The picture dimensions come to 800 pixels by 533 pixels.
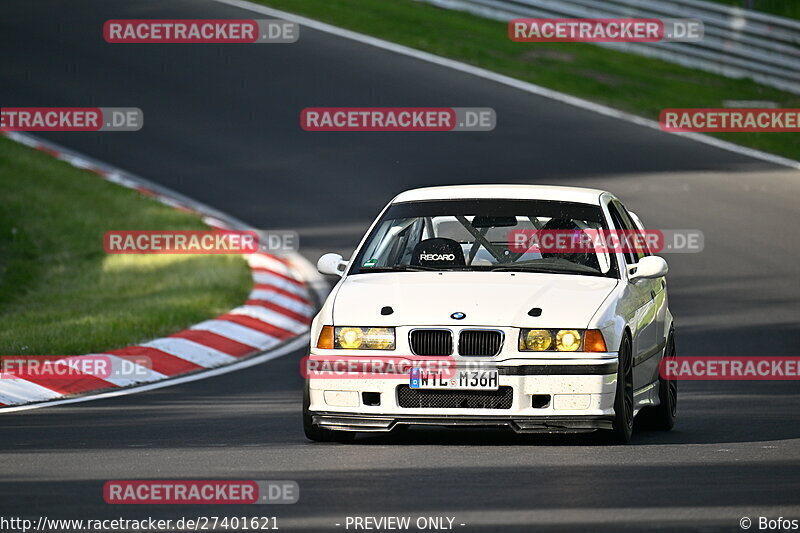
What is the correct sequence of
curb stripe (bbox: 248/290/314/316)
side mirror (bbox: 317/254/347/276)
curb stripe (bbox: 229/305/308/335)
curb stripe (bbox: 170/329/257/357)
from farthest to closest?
curb stripe (bbox: 248/290/314/316) < curb stripe (bbox: 229/305/308/335) < curb stripe (bbox: 170/329/257/357) < side mirror (bbox: 317/254/347/276)

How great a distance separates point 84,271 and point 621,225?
9.02 meters

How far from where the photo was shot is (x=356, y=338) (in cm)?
965

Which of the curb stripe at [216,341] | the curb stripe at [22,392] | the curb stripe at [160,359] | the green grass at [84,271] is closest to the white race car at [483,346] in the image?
the curb stripe at [22,392]

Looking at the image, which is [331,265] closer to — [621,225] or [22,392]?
[621,225]

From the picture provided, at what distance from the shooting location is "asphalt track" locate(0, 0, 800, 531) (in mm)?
8039

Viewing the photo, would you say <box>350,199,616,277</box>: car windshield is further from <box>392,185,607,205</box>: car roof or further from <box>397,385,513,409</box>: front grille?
<box>397,385,513,409</box>: front grille

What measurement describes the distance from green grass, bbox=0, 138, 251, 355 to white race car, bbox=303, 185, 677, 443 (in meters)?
4.52

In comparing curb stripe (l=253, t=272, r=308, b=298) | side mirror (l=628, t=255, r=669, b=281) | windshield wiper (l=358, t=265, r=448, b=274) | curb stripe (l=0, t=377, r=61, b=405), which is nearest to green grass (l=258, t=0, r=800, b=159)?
curb stripe (l=253, t=272, r=308, b=298)

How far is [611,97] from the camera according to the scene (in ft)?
90.3

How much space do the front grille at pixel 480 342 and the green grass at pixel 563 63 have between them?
16.5 meters

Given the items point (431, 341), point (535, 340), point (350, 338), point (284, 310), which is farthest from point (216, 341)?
point (535, 340)

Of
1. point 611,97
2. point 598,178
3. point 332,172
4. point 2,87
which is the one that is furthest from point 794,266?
point 2,87

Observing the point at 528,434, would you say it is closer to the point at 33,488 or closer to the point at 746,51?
the point at 33,488

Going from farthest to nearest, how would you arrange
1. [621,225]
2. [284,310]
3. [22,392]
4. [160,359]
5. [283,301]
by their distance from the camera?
[283,301], [284,310], [160,359], [22,392], [621,225]
